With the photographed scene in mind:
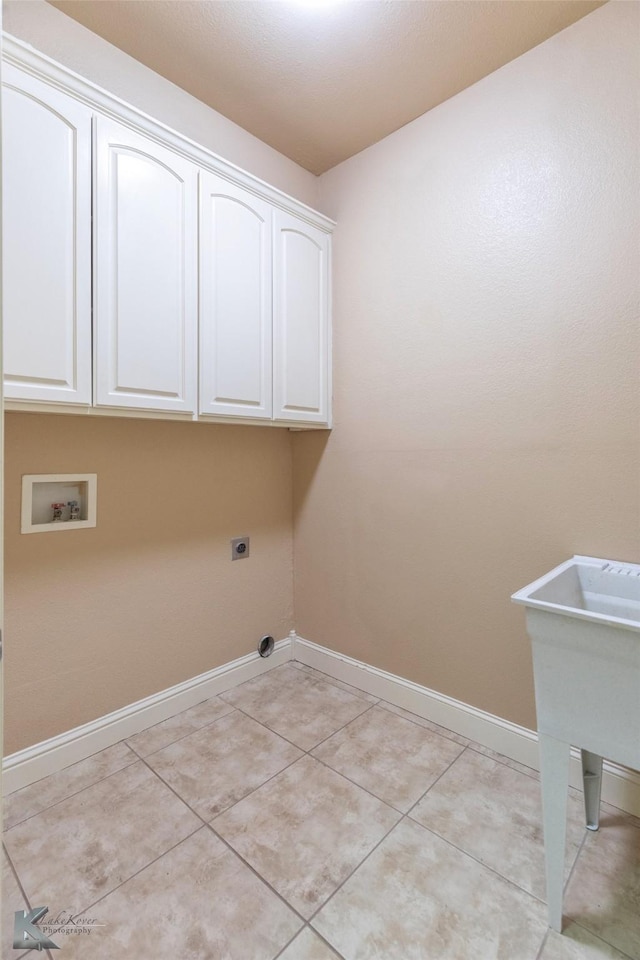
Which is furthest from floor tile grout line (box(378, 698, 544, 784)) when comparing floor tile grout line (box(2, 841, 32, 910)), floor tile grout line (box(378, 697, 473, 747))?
floor tile grout line (box(2, 841, 32, 910))

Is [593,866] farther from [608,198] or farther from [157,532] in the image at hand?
[608,198]

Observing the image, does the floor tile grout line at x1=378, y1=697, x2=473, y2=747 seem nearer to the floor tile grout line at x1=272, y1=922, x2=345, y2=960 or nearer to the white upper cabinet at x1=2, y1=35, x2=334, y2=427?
the floor tile grout line at x1=272, y1=922, x2=345, y2=960

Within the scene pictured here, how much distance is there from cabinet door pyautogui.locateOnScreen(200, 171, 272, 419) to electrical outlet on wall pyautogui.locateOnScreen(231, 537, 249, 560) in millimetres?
658

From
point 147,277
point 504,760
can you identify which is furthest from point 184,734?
point 147,277

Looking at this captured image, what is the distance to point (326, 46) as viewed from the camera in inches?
65.9

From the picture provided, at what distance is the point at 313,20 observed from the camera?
1.58m

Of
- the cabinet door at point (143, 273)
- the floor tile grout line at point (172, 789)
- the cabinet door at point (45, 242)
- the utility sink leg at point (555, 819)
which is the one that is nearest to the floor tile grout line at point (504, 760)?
the utility sink leg at point (555, 819)

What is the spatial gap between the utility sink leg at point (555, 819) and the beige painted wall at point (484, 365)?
0.62 meters

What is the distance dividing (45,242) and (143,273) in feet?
0.99

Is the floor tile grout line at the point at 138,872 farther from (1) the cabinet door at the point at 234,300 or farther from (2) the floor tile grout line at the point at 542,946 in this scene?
(1) the cabinet door at the point at 234,300

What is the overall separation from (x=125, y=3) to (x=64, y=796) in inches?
104

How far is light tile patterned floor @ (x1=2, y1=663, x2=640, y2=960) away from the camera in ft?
3.66

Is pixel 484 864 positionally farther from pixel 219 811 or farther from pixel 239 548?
pixel 239 548

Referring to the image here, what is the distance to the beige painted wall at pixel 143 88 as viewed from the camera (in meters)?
1.54
